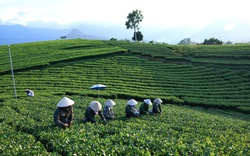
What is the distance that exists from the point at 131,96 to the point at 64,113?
763 inches

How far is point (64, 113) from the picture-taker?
510 inches

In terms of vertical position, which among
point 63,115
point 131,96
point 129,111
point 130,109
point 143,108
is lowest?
point 131,96

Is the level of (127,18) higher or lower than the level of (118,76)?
higher

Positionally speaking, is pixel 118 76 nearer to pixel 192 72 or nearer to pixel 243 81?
pixel 192 72

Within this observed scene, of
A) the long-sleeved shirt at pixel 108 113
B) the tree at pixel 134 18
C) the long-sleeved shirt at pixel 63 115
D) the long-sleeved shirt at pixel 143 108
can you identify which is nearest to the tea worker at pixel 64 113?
the long-sleeved shirt at pixel 63 115

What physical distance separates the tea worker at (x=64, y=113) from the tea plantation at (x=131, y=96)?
41 centimetres

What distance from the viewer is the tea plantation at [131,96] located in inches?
390

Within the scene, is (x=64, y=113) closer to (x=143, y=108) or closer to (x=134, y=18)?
(x=143, y=108)

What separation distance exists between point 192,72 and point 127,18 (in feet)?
167

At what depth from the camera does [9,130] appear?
11914 mm

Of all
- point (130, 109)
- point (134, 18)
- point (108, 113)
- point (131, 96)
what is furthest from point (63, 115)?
point (134, 18)

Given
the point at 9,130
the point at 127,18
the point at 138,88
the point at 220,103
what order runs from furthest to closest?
the point at 127,18, the point at 138,88, the point at 220,103, the point at 9,130

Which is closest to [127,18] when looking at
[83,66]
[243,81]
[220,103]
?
[83,66]

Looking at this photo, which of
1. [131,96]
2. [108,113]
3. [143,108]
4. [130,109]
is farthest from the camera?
[131,96]
